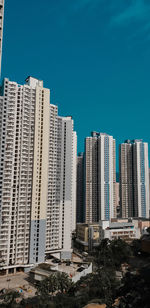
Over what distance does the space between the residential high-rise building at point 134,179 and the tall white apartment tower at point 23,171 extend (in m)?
35.9

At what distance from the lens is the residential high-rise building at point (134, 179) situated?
66.9 meters

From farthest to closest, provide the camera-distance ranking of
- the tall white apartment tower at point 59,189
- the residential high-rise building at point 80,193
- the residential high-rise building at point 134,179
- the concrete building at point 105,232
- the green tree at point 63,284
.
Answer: the residential high-rise building at point 80,193 < the residential high-rise building at point 134,179 < the concrete building at point 105,232 < the tall white apartment tower at point 59,189 < the green tree at point 63,284

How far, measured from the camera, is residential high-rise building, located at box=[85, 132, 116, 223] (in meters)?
63.4

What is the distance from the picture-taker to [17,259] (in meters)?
36.0

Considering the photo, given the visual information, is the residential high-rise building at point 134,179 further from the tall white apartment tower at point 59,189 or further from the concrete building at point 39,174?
the concrete building at point 39,174

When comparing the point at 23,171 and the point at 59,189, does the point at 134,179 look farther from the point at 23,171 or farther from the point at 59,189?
the point at 23,171

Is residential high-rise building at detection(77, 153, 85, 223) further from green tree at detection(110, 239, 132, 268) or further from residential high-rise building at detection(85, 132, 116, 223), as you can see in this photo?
green tree at detection(110, 239, 132, 268)

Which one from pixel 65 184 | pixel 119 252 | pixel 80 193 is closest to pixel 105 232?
pixel 119 252

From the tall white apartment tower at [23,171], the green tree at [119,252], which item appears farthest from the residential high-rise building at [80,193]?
the tall white apartment tower at [23,171]

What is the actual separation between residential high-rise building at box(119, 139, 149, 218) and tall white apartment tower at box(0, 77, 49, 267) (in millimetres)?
35853

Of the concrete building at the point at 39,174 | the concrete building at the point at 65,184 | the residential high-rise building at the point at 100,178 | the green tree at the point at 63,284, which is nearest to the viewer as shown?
the green tree at the point at 63,284

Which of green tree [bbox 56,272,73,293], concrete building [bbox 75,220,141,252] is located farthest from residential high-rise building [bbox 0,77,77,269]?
green tree [bbox 56,272,73,293]

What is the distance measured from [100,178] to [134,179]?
10.9 meters

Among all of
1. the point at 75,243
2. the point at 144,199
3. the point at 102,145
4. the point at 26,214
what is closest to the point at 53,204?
the point at 26,214
